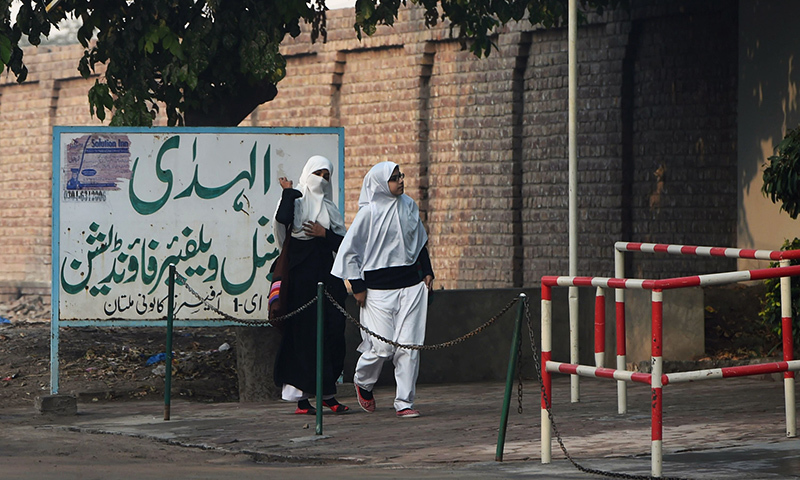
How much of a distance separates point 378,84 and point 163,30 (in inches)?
282

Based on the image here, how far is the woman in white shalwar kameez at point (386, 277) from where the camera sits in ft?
32.0

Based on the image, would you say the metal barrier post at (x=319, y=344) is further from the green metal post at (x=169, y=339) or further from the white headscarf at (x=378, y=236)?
the green metal post at (x=169, y=339)

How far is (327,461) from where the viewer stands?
784cm

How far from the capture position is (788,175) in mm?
10492

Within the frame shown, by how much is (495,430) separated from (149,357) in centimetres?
501

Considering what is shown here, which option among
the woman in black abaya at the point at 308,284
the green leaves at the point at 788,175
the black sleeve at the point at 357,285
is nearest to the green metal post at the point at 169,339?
the woman in black abaya at the point at 308,284

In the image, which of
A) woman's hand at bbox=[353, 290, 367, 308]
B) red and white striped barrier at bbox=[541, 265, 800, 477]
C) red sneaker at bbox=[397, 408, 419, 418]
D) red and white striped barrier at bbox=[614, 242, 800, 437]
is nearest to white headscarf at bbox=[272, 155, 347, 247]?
woman's hand at bbox=[353, 290, 367, 308]

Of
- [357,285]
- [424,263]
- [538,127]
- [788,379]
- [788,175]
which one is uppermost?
[538,127]

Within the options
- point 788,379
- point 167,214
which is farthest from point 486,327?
point 788,379

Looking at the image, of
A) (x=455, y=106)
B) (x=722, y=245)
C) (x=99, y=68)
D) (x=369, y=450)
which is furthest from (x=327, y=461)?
(x=99, y=68)

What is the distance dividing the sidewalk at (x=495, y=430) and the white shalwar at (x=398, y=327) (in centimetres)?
32

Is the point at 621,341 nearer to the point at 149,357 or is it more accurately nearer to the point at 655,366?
the point at 655,366

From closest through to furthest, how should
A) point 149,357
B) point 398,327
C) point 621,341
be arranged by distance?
point 621,341 < point 398,327 < point 149,357

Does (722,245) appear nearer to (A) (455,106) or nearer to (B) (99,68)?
(A) (455,106)
